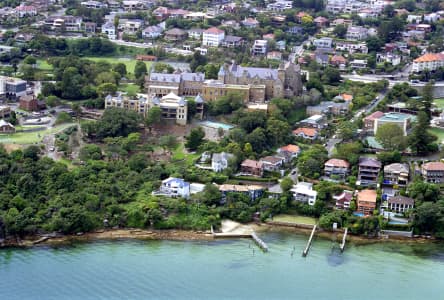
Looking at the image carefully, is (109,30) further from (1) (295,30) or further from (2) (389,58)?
(2) (389,58)

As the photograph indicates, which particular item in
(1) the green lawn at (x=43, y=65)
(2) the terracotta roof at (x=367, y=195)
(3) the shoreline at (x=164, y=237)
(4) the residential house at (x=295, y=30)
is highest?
(4) the residential house at (x=295, y=30)

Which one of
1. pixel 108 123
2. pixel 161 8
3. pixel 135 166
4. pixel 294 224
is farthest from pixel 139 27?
pixel 294 224

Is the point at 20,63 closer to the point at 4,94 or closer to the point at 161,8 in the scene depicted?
the point at 4,94

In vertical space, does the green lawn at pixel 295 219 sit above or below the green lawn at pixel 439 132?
below

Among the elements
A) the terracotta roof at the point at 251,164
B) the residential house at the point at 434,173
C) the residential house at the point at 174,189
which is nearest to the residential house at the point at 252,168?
the terracotta roof at the point at 251,164

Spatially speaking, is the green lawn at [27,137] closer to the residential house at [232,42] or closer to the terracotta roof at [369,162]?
the terracotta roof at [369,162]
